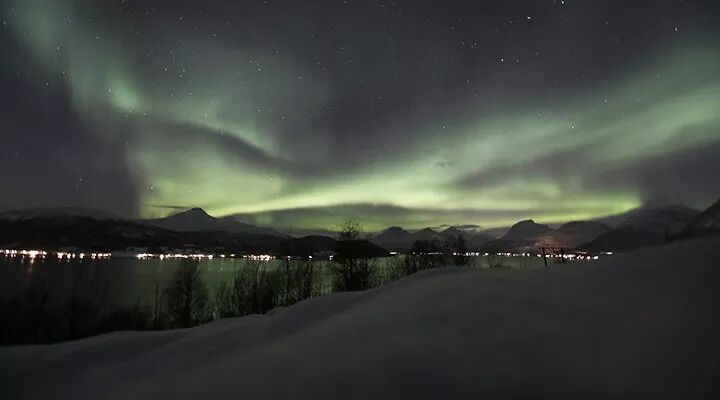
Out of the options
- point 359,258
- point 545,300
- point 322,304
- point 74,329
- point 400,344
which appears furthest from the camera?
point 359,258

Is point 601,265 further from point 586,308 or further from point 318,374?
point 318,374

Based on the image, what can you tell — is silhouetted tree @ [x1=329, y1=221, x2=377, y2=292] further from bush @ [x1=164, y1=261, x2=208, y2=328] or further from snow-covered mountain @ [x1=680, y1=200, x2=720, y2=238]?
snow-covered mountain @ [x1=680, y1=200, x2=720, y2=238]

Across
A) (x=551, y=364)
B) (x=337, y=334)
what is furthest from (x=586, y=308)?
(x=337, y=334)

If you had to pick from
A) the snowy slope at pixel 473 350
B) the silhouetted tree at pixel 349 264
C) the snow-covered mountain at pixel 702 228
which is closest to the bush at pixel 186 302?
the silhouetted tree at pixel 349 264

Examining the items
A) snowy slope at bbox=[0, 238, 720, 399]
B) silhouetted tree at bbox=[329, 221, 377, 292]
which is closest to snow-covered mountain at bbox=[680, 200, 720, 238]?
snowy slope at bbox=[0, 238, 720, 399]

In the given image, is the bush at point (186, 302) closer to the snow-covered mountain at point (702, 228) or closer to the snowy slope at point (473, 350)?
the snowy slope at point (473, 350)

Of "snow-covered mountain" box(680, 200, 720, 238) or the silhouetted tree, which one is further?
the silhouetted tree

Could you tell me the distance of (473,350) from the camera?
87.8 inches

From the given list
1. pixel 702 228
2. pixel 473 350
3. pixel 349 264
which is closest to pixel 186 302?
Result: pixel 349 264

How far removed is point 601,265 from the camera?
334 cm

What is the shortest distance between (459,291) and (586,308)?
1061 millimetres

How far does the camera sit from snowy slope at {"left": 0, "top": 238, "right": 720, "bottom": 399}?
193cm

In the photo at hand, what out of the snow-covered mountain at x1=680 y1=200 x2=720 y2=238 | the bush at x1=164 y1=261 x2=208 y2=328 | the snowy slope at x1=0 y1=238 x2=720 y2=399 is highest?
the snow-covered mountain at x1=680 y1=200 x2=720 y2=238

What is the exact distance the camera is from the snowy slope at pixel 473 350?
1928 mm
